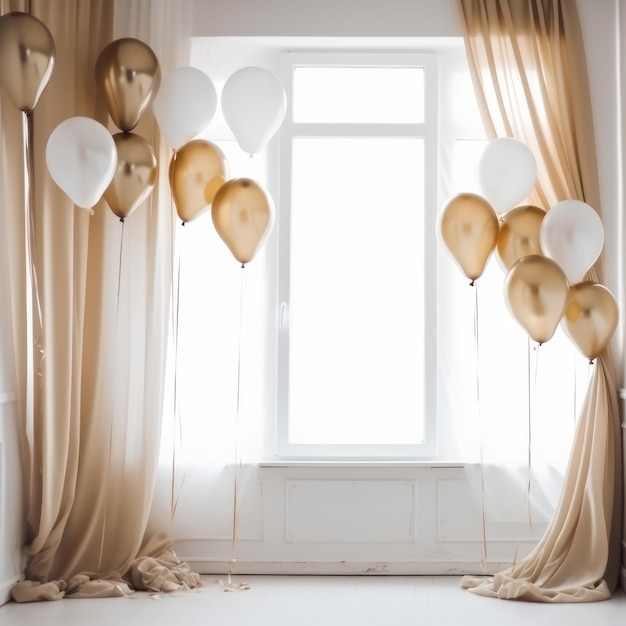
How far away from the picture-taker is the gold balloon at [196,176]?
308cm

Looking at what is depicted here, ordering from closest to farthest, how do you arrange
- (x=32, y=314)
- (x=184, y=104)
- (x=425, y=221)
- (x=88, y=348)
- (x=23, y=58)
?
(x=23, y=58) < (x=184, y=104) < (x=32, y=314) < (x=88, y=348) < (x=425, y=221)

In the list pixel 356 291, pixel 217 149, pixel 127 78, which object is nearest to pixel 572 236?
pixel 356 291

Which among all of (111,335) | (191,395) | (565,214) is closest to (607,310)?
(565,214)

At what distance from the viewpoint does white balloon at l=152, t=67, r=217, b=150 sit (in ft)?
10.0

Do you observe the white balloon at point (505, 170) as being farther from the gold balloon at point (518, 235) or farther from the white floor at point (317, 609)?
the white floor at point (317, 609)

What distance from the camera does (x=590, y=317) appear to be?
2.98m

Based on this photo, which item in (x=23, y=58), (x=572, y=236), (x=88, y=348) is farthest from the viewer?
(x=88, y=348)

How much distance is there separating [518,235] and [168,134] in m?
1.38

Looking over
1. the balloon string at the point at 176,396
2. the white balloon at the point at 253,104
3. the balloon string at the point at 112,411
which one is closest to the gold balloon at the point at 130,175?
the balloon string at the point at 112,411

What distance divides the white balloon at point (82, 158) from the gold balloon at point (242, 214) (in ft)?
1.35

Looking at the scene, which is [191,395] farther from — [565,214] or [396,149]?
[565,214]

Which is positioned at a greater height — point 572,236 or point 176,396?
point 572,236

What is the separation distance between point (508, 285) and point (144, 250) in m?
1.46

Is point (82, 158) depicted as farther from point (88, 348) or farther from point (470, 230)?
point (470, 230)
